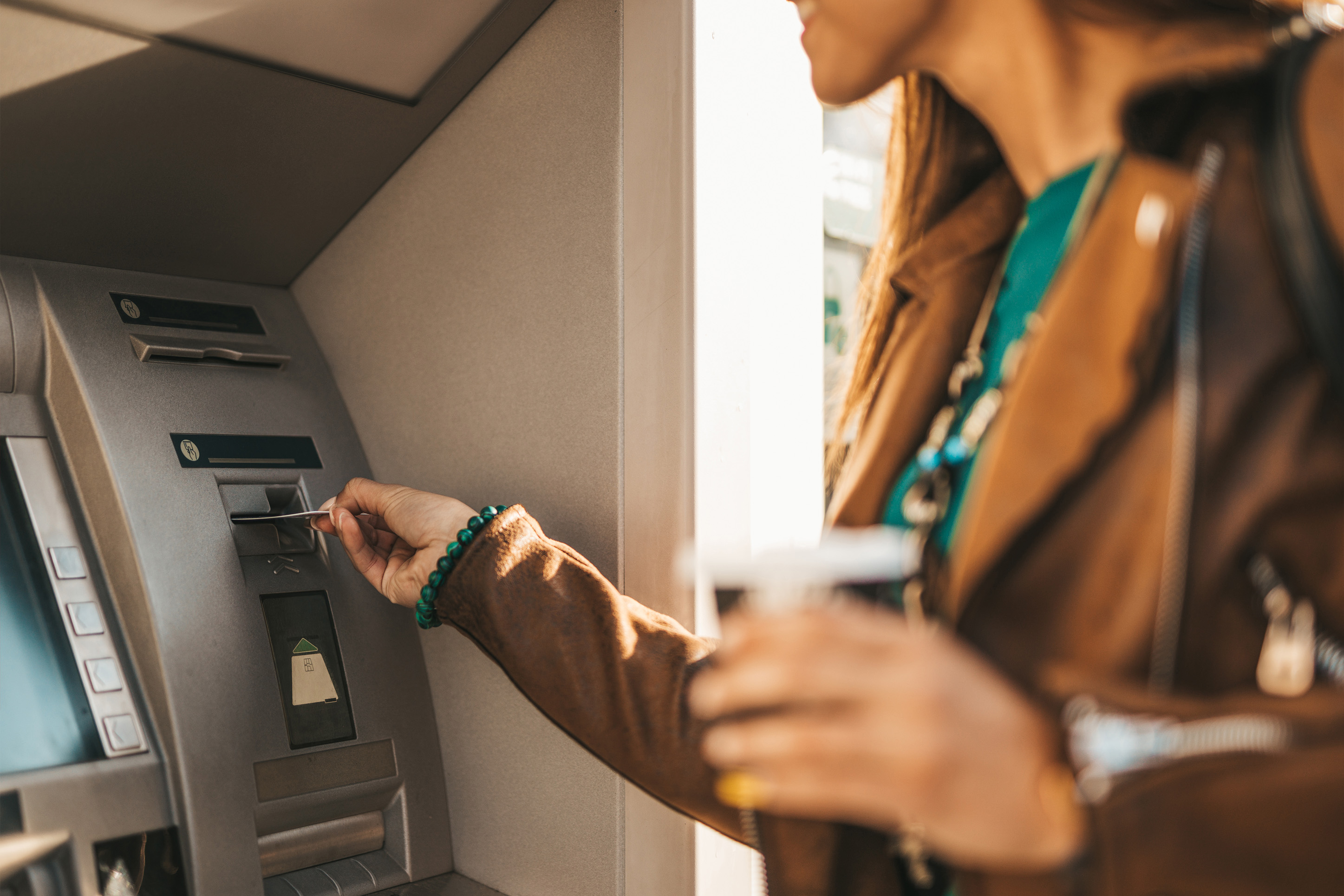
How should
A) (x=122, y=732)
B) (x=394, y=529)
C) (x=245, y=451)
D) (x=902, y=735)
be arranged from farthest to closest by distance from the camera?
(x=245, y=451), (x=394, y=529), (x=122, y=732), (x=902, y=735)

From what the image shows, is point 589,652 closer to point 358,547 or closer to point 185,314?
point 358,547

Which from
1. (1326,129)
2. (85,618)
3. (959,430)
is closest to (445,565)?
(85,618)

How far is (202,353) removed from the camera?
1314mm

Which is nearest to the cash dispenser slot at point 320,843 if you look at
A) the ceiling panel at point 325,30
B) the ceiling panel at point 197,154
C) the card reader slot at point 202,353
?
the card reader slot at point 202,353

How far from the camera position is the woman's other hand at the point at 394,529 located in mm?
1154

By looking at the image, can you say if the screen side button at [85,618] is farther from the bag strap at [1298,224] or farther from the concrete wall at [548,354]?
the bag strap at [1298,224]

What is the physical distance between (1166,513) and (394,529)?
2.92 feet

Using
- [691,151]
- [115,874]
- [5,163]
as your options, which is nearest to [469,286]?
[691,151]

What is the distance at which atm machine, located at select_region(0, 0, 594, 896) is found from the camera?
3.45ft

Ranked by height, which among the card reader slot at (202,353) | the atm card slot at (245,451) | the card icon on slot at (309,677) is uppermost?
the card reader slot at (202,353)

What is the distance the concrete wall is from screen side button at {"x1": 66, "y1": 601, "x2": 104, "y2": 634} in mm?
431

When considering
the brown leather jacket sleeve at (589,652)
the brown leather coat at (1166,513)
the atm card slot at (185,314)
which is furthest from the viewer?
the atm card slot at (185,314)

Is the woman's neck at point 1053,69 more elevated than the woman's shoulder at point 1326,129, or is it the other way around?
the woman's neck at point 1053,69

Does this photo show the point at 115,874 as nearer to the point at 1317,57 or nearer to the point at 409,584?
the point at 409,584
